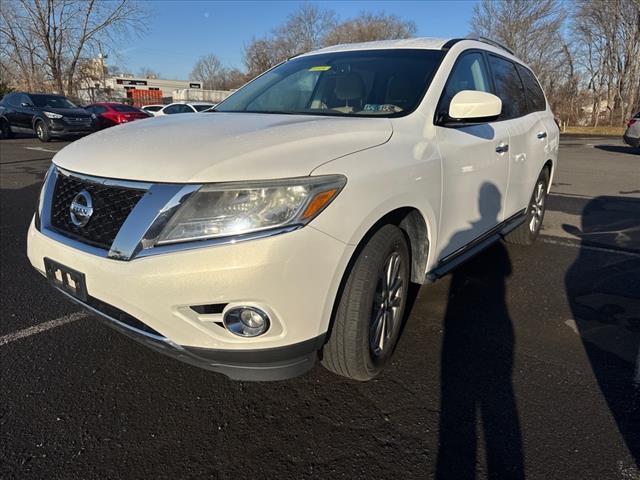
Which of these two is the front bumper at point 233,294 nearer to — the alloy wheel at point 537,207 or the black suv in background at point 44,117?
the alloy wheel at point 537,207

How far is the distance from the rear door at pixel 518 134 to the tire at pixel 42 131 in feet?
51.4

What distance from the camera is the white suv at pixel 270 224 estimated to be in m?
1.83

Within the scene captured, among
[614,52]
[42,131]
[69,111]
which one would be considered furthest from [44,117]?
[614,52]

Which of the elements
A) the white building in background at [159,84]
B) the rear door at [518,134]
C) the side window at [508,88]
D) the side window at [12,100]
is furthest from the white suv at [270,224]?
the white building in background at [159,84]

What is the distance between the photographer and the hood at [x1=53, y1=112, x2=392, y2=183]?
1889 millimetres

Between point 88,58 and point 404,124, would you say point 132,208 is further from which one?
point 88,58

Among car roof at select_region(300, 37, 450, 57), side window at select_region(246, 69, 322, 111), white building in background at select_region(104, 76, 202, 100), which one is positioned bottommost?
side window at select_region(246, 69, 322, 111)

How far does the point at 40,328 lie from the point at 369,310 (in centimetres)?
215

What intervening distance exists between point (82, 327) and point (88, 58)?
35129 mm

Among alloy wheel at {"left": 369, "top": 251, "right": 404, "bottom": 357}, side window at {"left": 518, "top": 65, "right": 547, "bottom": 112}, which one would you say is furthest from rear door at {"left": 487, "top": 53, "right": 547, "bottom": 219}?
alloy wheel at {"left": 369, "top": 251, "right": 404, "bottom": 357}

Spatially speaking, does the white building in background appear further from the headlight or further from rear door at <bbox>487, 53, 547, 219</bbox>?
the headlight

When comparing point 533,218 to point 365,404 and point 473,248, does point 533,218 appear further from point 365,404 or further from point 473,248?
point 365,404

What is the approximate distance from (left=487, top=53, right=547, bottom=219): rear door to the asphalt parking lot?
96 centimetres

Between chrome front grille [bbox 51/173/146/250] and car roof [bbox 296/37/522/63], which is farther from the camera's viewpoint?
car roof [bbox 296/37/522/63]
